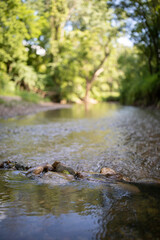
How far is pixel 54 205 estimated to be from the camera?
176cm

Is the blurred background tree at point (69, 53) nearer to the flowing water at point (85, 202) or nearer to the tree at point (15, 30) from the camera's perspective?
the tree at point (15, 30)

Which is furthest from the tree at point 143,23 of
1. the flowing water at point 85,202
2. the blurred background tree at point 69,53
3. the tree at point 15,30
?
the flowing water at point 85,202

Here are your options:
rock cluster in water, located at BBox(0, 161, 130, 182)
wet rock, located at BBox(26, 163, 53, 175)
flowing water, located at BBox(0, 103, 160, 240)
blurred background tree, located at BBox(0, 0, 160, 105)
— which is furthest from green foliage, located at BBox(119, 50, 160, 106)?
wet rock, located at BBox(26, 163, 53, 175)

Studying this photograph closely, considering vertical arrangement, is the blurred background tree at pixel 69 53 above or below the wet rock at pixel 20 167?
above

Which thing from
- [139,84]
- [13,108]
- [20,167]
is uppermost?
[139,84]

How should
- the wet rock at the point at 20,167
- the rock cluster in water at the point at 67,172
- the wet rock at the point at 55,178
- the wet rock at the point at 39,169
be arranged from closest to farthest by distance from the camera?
the wet rock at the point at 55,178 < the rock cluster in water at the point at 67,172 < the wet rock at the point at 39,169 < the wet rock at the point at 20,167

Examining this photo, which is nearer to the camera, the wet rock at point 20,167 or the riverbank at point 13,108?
the wet rock at point 20,167

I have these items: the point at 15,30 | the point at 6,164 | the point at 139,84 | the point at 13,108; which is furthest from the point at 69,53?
the point at 6,164

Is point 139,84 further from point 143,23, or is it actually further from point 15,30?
point 15,30

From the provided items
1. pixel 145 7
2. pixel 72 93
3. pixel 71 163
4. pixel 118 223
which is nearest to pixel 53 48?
pixel 72 93

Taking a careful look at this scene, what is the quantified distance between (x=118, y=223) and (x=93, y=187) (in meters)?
0.69

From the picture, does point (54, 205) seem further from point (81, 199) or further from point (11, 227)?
point (11, 227)

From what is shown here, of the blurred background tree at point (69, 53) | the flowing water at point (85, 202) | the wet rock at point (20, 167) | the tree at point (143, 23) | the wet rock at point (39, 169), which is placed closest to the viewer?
the flowing water at point (85, 202)

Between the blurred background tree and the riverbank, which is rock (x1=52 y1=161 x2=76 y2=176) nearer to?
the riverbank
